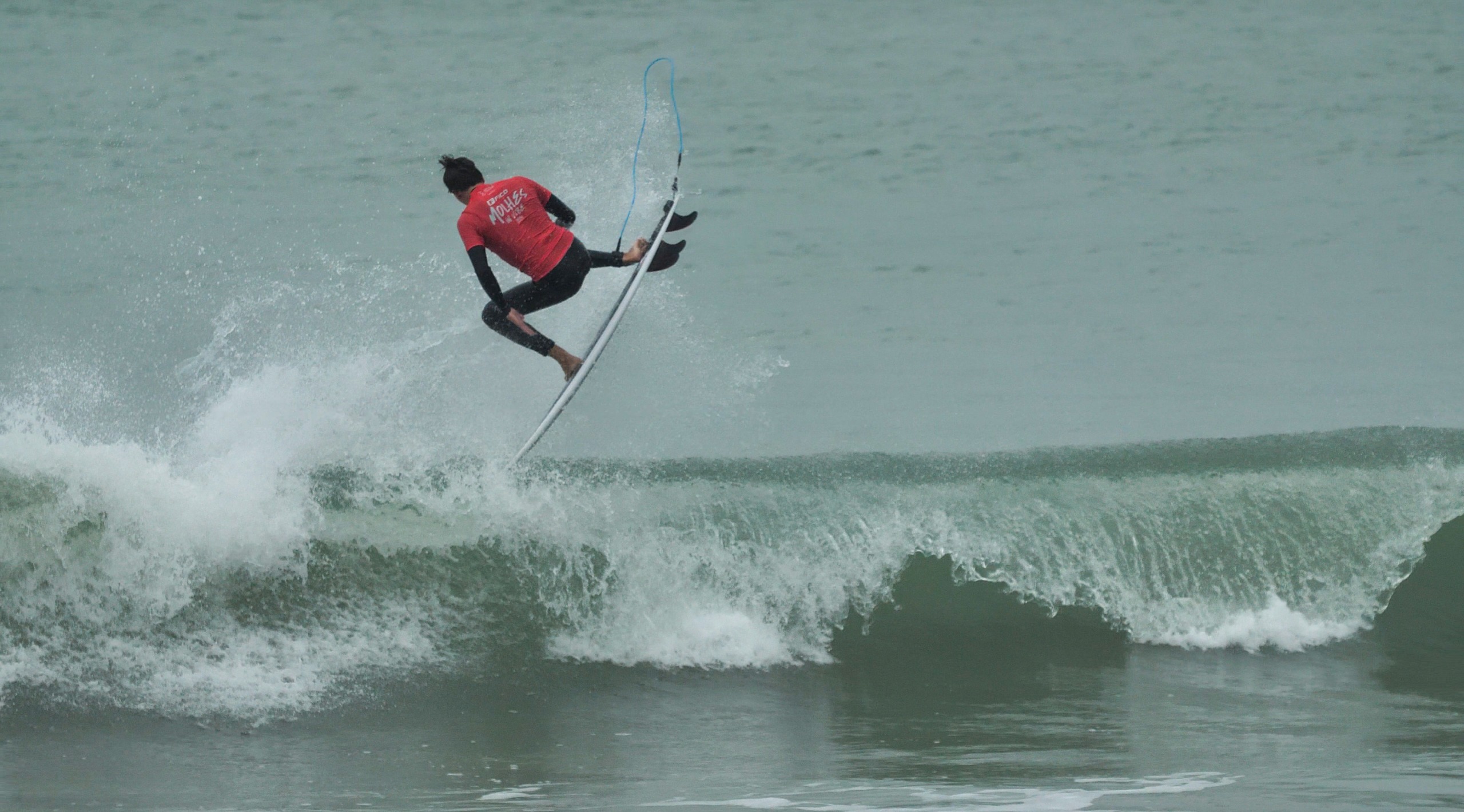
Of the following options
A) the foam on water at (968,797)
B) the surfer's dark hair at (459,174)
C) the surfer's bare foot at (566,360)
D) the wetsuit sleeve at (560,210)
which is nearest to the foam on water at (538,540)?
the surfer's bare foot at (566,360)

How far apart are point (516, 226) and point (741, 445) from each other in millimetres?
4086

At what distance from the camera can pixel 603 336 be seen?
7723mm

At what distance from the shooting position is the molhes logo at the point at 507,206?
6.62 m

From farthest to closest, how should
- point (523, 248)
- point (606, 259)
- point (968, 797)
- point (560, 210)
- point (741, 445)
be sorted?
point (741, 445) → point (606, 259) → point (560, 210) → point (523, 248) → point (968, 797)

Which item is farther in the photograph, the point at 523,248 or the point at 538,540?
the point at 538,540

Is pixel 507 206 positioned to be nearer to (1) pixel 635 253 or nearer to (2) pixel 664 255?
(1) pixel 635 253

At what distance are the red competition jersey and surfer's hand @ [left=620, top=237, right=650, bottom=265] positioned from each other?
1.50 feet

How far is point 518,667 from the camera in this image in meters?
6.32

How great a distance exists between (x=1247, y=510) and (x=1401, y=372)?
5315 mm

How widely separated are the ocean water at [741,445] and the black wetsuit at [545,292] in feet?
2.72

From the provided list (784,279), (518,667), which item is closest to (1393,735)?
(518,667)

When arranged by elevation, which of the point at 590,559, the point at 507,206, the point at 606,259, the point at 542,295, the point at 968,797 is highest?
the point at 507,206

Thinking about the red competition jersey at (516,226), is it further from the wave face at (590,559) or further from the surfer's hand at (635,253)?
the wave face at (590,559)

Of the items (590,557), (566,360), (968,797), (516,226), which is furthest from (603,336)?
(968,797)
